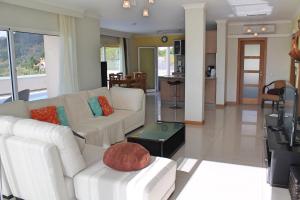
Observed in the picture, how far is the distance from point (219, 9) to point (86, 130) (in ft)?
13.1

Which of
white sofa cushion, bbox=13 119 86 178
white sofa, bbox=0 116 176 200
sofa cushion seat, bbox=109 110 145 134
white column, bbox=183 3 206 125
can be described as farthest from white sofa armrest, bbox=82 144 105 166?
white column, bbox=183 3 206 125

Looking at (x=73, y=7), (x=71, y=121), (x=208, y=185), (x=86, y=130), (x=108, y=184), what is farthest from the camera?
(x=73, y=7)

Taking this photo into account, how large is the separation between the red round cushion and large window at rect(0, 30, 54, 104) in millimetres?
3068

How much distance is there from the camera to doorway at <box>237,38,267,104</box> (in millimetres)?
8391

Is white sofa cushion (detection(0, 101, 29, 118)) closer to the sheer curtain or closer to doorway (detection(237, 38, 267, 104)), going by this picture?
doorway (detection(237, 38, 267, 104))

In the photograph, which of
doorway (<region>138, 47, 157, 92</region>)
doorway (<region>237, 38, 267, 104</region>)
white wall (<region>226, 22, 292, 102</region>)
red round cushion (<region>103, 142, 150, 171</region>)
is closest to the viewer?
red round cushion (<region>103, 142, 150, 171</region>)

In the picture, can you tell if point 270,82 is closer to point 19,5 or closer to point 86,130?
point 86,130

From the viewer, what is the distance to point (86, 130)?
4070 mm

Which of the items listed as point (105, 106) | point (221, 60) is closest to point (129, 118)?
point (105, 106)

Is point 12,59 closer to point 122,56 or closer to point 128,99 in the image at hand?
point 128,99

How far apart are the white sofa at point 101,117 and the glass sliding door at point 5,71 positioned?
3.68ft

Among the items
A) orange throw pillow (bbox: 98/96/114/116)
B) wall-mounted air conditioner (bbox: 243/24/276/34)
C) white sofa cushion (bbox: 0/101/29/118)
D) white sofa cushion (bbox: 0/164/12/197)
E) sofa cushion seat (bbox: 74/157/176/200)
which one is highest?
wall-mounted air conditioner (bbox: 243/24/276/34)

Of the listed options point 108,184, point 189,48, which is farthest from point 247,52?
point 108,184

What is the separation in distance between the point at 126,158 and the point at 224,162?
1.82m
